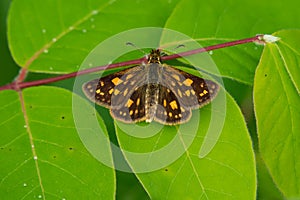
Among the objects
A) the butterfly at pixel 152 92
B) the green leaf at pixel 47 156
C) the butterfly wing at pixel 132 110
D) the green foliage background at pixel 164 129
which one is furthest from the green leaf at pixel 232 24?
the green leaf at pixel 47 156

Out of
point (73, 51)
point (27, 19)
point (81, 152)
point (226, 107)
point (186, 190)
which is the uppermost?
point (27, 19)

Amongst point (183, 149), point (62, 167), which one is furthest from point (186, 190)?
point (62, 167)

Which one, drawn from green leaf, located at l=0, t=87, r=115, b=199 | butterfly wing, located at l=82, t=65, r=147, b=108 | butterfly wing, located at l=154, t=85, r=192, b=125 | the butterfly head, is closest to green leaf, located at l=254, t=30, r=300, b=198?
butterfly wing, located at l=154, t=85, r=192, b=125

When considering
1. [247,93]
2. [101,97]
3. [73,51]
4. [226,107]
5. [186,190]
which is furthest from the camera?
[247,93]

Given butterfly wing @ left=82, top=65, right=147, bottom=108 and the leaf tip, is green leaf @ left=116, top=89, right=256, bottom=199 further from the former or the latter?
the leaf tip

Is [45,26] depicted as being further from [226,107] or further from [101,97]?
[226,107]

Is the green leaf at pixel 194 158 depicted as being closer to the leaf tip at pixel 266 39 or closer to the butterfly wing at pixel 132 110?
the butterfly wing at pixel 132 110

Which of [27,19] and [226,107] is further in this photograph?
[27,19]
